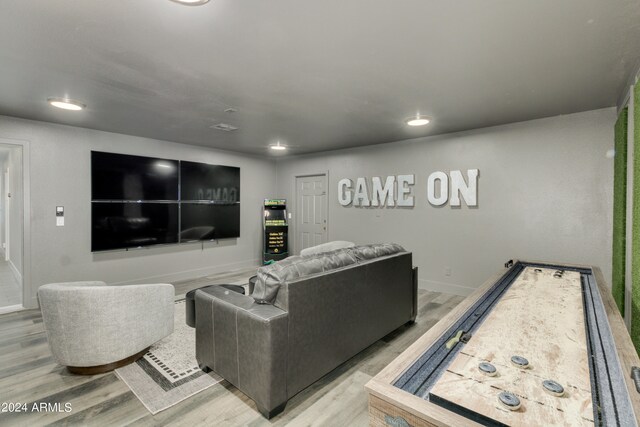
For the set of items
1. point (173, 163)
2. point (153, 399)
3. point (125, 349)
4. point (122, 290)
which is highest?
point (173, 163)

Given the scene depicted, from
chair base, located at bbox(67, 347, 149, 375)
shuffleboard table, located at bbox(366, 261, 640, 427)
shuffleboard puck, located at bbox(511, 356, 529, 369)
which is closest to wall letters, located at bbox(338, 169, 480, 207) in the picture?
shuffleboard table, located at bbox(366, 261, 640, 427)

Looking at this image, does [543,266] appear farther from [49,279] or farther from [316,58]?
[49,279]

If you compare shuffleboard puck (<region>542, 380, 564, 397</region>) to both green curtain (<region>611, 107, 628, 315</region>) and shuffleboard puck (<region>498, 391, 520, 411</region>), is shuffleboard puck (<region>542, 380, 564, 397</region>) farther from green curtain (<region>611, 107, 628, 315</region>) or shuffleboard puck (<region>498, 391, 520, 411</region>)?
green curtain (<region>611, 107, 628, 315</region>)

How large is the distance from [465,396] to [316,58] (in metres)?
2.20

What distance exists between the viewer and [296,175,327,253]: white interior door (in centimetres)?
638

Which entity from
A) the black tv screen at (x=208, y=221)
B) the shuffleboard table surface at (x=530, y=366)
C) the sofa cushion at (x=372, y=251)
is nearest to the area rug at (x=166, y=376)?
the sofa cushion at (x=372, y=251)

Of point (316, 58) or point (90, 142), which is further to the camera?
point (90, 142)

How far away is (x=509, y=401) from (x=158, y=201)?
17.8ft

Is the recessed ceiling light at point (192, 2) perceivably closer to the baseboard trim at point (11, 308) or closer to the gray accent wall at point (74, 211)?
the gray accent wall at point (74, 211)

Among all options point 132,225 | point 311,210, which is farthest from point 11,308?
point 311,210

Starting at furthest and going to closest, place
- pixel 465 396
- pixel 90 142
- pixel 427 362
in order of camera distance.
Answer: pixel 90 142, pixel 427 362, pixel 465 396

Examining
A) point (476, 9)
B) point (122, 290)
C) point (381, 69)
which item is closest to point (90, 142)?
point (122, 290)

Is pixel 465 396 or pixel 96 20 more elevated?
pixel 96 20

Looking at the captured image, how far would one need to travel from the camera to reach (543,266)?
9.82ft
